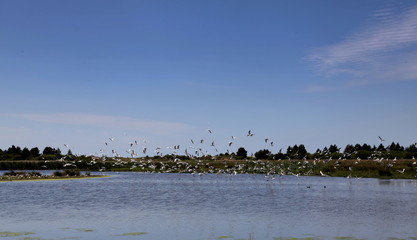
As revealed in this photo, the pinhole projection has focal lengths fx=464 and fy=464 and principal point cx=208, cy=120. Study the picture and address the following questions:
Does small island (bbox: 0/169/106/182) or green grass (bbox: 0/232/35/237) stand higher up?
small island (bbox: 0/169/106/182)

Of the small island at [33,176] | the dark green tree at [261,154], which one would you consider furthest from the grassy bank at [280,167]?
the dark green tree at [261,154]

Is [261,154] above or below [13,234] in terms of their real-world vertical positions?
above

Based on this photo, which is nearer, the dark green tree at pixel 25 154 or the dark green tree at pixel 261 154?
→ the dark green tree at pixel 261 154

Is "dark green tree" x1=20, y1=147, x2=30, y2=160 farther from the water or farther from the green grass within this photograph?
the green grass

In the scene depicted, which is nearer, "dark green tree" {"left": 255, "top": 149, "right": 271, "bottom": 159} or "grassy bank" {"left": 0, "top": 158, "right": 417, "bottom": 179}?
"grassy bank" {"left": 0, "top": 158, "right": 417, "bottom": 179}

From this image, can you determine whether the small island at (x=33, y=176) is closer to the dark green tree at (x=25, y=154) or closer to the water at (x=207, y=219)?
the water at (x=207, y=219)

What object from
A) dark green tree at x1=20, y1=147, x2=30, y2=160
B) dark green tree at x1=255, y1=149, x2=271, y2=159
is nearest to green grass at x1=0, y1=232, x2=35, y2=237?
dark green tree at x1=255, y1=149, x2=271, y2=159

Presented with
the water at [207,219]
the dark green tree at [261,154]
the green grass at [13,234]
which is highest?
the dark green tree at [261,154]

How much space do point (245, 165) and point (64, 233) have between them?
132 metres

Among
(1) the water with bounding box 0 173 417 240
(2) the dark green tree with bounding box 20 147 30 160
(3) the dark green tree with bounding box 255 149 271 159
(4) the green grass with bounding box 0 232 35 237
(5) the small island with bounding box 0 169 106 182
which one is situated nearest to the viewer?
(4) the green grass with bounding box 0 232 35 237

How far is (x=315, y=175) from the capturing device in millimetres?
123750

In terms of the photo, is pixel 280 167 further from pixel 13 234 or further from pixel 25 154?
pixel 13 234

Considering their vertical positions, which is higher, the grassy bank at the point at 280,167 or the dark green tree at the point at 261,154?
the dark green tree at the point at 261,154

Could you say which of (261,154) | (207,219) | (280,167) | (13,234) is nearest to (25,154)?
(261,154)
